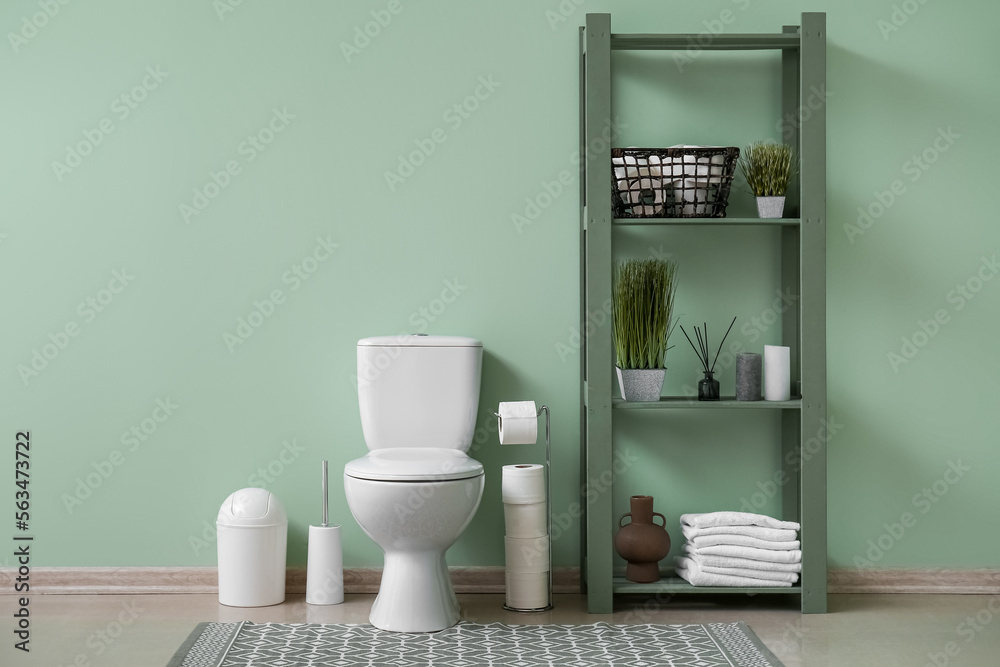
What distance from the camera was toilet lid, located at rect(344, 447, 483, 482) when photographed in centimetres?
245

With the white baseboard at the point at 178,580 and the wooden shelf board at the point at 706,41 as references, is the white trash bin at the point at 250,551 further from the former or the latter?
the wooden shelf board at the point at 706,41

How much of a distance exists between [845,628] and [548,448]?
3.26 feet

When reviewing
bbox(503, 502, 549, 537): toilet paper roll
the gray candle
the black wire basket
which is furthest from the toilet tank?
the gray candle

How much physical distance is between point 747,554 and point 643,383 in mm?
598

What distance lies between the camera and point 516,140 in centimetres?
299

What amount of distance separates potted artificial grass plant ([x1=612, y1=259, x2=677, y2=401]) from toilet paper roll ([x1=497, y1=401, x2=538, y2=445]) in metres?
0.30

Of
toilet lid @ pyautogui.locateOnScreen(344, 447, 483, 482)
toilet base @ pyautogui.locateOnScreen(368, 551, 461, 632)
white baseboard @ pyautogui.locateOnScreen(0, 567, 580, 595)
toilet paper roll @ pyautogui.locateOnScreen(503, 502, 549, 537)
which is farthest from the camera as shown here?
white baseboard @ pyautogui.locateOnScreen(0, 567, 580, 595)

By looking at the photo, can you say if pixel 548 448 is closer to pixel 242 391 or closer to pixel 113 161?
pixel 242 391

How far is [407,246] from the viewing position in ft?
9.84

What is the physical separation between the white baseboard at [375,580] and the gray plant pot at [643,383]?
64 cm

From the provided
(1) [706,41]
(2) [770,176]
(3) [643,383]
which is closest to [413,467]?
(3) [643,383]

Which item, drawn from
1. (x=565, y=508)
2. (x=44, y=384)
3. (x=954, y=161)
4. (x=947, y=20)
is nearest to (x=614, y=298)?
(x=565, y=508)

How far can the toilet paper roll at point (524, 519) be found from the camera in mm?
2814

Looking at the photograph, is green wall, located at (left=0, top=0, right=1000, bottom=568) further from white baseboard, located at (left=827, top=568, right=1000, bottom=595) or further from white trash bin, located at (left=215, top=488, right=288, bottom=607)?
white trash bin, located at (left=215, top=488, right=288, bottom=607)
